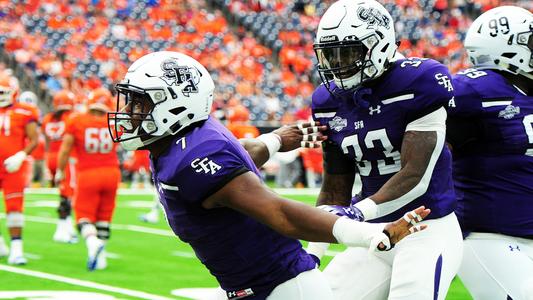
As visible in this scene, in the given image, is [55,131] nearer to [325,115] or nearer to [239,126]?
[239,126]

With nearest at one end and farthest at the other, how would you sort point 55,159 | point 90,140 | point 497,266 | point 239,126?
point 497,266 < point 90,140 < point 239,126 < point 55,159

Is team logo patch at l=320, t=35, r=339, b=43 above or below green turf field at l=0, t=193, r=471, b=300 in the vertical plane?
above

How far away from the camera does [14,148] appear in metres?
9.09

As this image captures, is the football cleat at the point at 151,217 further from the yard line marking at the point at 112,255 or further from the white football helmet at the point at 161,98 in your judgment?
the white football helmet at the point at 161,98

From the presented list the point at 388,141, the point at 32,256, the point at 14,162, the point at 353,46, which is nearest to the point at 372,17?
the point at 353,46

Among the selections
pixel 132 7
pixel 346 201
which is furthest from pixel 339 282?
pixel 132 7

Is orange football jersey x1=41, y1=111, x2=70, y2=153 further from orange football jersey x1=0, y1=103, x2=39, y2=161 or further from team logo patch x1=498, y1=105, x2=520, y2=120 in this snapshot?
team logo patch x1=498, y1=105, x2=520, y2=120

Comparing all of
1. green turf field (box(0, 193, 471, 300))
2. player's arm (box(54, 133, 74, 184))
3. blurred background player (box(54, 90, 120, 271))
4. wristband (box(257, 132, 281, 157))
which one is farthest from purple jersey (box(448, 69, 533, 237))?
player's arm (box(54, 133, 74, 184))

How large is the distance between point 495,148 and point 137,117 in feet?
5.95

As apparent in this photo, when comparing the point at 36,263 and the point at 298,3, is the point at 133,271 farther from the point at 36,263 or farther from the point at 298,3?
the point at 298,3

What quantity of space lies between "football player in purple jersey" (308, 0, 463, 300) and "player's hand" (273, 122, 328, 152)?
5 centimetres

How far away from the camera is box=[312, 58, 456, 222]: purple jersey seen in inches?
151

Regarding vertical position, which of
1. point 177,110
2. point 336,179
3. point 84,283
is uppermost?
point 177,110

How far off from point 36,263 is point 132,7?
50.7 ft
